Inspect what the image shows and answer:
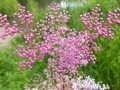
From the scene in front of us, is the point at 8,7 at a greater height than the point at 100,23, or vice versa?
the point at 8,7

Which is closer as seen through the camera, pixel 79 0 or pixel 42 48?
pixel 42 48

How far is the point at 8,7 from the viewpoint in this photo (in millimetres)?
9359

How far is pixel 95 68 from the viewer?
3361 mm

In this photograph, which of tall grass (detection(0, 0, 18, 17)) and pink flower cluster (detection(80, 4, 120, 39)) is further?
tall grass (detection(0, 0, 18, 17))

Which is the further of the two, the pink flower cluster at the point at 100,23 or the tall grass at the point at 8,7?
the tall grass at the point at 8,7

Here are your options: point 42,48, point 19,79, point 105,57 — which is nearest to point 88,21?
point 42,48

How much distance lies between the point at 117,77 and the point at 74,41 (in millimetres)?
1179

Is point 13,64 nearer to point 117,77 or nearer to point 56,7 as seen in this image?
point 56,7

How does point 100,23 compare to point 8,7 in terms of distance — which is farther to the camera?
point 8,7

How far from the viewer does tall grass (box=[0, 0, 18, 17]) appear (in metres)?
9.25

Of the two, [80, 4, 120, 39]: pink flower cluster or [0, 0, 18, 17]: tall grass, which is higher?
[0, 0, 18, 17]: tall grass

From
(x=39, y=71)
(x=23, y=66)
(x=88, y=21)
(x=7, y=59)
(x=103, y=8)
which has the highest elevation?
(x=103, y=8)

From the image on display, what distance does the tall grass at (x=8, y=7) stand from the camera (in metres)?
9.25

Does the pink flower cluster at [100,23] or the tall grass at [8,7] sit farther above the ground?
the tall grass at [8,7]
